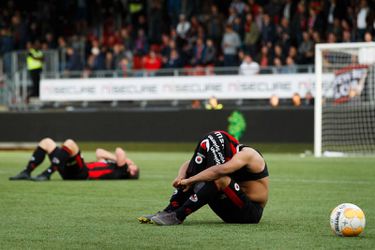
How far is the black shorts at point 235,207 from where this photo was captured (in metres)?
8.52

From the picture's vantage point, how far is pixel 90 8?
107ft

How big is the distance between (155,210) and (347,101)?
41.9 ft

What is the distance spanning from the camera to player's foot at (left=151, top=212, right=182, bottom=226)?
8.64 meters

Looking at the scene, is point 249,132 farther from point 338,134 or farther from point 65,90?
point 65,90

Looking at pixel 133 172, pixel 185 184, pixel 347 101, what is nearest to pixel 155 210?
pixel 185 184

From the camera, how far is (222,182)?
27.6 feet

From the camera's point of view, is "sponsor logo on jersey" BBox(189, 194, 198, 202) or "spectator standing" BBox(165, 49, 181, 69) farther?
"spectator standing" BBox(165, 49, 181, 69)

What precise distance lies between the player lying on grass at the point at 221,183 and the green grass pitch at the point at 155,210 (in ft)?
0.52

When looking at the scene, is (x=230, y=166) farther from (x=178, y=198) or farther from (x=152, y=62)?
(x=152, y=62)

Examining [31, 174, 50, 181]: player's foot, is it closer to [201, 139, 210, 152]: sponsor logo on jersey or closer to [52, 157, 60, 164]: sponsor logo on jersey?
[52, 157, 60, 164]: sponsor logo on jersey

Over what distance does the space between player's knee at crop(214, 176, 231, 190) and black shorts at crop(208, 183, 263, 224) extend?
0.19 ft

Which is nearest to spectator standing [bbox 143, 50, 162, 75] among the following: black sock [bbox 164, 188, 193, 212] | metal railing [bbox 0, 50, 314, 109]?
metal railing [bbox 0, 50, 314, 109]

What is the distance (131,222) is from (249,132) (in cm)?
1513

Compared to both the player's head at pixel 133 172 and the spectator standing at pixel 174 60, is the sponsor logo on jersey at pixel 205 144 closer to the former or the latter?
the player's head at pixel 133 172
